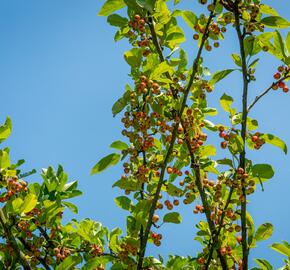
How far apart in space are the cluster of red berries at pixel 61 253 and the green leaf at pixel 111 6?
2.25 m

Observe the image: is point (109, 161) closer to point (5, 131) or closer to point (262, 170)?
point (5, 131)

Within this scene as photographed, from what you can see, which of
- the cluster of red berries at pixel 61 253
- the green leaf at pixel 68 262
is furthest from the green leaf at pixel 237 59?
the cluster of red berries at pixel 61 253

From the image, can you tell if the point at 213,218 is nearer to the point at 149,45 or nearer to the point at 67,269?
the point at 67,269

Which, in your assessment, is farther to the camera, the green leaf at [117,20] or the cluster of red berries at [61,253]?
the cluster of red berries at [61,253]

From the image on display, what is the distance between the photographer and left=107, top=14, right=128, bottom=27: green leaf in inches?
188

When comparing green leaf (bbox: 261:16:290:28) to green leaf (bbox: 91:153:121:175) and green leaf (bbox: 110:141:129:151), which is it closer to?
green leaf (bbox: 110:141:129:151)

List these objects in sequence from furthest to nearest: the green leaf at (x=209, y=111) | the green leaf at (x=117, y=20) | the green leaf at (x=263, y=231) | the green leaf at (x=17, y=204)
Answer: the green leaf at (x=209, y=111) → the green leaf at (x=117, y=20) → the green leaf at (x=263, y=231) → the green leaf at (x=17, y=204)

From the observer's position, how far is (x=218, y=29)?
4543mm

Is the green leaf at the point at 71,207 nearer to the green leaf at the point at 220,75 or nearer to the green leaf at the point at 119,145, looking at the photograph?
the green leaf at the point at 119,145

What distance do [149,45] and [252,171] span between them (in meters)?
1.49

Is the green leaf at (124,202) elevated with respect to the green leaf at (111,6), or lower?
lower

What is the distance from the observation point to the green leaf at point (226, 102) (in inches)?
185

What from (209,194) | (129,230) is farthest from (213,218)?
(129,230)

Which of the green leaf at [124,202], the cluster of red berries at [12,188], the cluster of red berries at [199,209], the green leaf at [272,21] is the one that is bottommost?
the cluster of red berries at [12,188]
